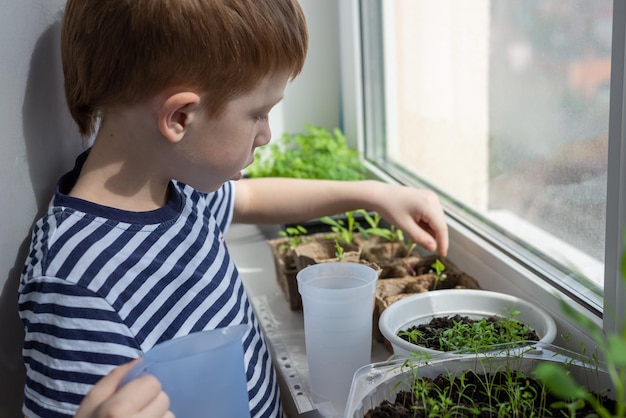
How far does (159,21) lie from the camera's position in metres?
0.72

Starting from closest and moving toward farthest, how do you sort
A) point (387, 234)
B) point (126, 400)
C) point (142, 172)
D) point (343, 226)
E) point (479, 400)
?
point (126, 400)
point (479, 400)
point (142, 172)
point (387, 234)
point (343, 226)

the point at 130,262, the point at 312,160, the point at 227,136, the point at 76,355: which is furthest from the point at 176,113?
the point at 312,160

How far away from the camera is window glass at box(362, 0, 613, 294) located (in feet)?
2.88

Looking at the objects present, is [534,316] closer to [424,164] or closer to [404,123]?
[424,164]

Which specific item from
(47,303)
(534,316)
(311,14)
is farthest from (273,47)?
(311,14)

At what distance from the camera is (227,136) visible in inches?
31.1

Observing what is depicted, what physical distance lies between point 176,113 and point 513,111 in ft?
1.83

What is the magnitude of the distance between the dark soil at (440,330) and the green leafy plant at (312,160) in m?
0.55

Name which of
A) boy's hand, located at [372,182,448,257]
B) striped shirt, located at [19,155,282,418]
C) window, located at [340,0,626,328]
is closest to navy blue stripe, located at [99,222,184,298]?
striped shirt, located at [19,155,282,418]

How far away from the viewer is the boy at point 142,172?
2.33 feet

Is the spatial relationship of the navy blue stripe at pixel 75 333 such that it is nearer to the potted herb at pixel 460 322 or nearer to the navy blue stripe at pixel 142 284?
the navy blue stripe at pixel 142 284

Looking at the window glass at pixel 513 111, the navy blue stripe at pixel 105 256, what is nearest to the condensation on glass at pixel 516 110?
the window glass at pixel 513 111

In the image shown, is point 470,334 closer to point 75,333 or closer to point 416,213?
point 416,213

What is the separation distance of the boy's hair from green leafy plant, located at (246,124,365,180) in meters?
0.62
